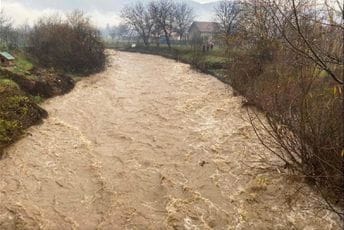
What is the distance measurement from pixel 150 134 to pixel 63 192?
4.69 meters

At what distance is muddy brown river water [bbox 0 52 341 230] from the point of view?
8.70 meters

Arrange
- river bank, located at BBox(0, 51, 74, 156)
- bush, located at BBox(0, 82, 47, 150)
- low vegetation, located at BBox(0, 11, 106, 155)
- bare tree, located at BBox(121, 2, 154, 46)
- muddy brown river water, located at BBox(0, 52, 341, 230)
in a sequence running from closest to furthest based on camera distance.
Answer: muddy brown river water, located at BBox(0, 52, 341, 230) < bush, located at BBox(0, 82, 47, 150) < river bank, located at BBox(0, 51, 74, 156) < low vegetation, located at BBox(0, 11, 106, 155) < bare tree, located at BBox(121, 2, 154, 46)

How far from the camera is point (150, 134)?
545 inches

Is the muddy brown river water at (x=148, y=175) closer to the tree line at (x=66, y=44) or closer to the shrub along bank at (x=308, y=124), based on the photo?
the shrub along bank at (x=308, y=124)

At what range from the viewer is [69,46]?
1030 inches

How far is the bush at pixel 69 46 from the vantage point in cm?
2573

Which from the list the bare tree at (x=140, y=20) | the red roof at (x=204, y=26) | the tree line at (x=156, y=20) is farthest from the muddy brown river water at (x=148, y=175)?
the red roof at (x=204, y=26)

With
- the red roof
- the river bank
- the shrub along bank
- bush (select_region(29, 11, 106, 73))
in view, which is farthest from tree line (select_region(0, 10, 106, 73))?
the red roof

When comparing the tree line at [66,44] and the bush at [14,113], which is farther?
the tree line at [66,44]

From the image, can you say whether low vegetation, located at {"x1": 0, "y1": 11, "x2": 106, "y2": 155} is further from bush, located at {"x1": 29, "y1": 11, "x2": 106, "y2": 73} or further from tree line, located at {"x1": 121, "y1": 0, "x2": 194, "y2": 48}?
tree line, located at {"x1": 121, "y1": 0, "x2": 194, "y2": 48}

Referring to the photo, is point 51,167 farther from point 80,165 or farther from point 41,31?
point 41,31

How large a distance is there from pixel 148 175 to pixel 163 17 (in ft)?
147

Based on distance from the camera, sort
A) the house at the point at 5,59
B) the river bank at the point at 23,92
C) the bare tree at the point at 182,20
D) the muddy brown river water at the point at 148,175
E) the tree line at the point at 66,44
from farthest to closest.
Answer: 1. the bare tree at the point at 182,20
2. the tree line at the point at 66,44
3. the house at the point at 5,59
4. the river bank at the point at 23,92
5. the muddy brown river water at the point at 148,175

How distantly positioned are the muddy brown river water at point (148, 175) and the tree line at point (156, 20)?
37133 mm
